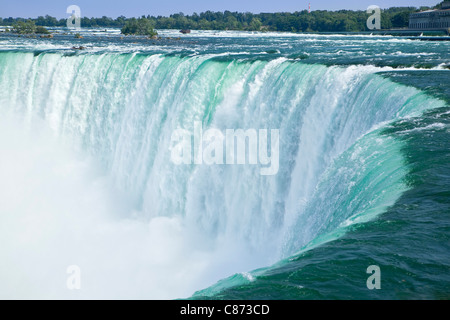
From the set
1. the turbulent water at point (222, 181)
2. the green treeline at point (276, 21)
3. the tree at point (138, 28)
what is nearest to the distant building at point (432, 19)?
the green treeline at point (276, 21)

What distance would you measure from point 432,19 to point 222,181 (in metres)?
46.7

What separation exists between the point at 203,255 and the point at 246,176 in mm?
2257

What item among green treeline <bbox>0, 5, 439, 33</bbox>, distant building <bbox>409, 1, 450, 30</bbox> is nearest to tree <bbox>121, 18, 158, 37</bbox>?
green treeline <bbox>0, 5, 439, 33</bbox>

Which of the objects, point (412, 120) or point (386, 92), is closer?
point (412, 120)

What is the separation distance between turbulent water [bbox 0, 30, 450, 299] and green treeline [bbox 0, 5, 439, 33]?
148 feet

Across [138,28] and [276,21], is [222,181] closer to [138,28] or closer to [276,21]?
[138,28]

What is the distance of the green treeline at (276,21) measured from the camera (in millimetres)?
68500

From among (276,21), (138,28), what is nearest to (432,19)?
(138,28)

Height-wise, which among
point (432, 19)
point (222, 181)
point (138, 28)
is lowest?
point (222, 181)

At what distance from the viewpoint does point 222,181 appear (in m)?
14.0

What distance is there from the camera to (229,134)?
14.2 meters
